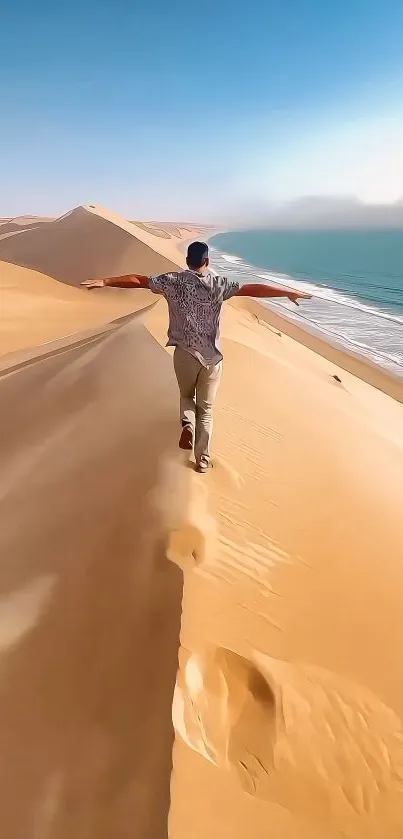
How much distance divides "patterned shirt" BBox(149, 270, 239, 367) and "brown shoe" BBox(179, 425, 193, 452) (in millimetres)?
676

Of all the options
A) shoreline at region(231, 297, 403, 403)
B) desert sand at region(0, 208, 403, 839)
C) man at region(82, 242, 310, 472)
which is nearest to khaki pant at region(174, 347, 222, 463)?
man at region(82, 242, 310, 472)

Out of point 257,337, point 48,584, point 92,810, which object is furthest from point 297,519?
point 257,337

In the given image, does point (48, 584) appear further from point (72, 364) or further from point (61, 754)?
point (72, 364)

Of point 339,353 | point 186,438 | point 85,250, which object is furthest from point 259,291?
point 85,250

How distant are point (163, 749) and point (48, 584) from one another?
1467mm

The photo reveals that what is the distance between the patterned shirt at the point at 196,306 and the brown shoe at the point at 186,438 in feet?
2.22

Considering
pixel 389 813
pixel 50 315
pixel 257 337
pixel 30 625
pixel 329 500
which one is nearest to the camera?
pixel 389 813

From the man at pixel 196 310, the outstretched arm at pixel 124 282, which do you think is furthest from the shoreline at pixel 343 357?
the outstretched arm at pixel 124 282

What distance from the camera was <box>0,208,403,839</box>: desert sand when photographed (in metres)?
2.33

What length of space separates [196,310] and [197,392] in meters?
0.70

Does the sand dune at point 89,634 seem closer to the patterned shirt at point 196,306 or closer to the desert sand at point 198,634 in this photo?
the desert sand at point 198,634

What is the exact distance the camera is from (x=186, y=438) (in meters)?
4.63

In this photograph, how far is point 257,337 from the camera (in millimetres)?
14656

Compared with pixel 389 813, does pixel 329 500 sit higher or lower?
higher
